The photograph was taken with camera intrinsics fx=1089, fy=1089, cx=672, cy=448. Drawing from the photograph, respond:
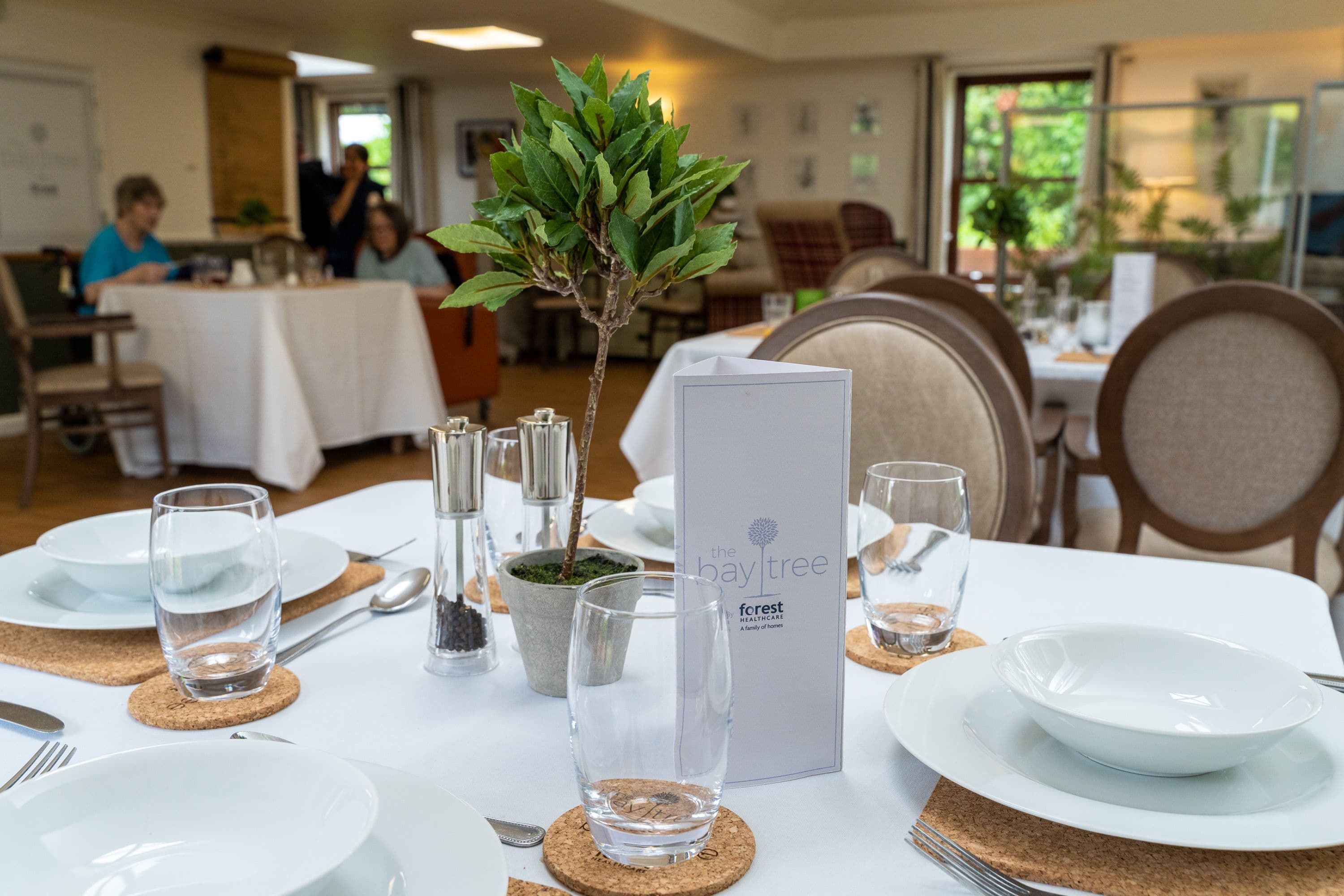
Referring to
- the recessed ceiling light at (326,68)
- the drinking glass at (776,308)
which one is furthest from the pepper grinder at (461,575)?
the recessed ceiling light at (326,68)

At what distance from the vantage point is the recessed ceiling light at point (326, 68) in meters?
9.45

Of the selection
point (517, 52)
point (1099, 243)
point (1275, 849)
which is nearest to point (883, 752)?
point (1275, 849)

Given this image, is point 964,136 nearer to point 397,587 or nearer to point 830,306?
point 830,306

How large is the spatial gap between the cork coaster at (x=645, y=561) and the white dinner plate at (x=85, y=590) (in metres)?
0.22

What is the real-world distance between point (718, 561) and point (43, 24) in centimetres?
722

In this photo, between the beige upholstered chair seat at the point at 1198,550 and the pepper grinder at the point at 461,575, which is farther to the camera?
the beige upholstered chair seat at the point at 1198,550

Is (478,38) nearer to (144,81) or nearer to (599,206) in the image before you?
(144,81)

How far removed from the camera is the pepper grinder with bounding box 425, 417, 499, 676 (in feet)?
2.43

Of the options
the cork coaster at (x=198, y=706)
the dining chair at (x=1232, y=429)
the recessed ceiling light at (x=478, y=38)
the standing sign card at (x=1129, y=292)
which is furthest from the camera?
the recessed ceiling light at (x=478, y=38)

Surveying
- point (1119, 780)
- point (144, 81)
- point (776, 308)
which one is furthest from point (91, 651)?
point (144, 81)

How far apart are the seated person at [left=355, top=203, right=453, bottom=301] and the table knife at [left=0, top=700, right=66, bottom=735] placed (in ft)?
18.2

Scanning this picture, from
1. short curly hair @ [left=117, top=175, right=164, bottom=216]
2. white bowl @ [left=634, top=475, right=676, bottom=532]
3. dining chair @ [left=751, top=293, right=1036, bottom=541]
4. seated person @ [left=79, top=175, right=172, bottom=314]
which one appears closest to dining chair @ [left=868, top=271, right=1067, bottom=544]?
dining chair @ [left=751, top=293, right=1036, bottom=541]

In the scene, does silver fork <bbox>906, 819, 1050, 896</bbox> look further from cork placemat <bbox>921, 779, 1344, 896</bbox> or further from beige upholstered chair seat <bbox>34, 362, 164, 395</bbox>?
beige upholstered chair seat <bbox>34, 362, 164, 395</bbox>

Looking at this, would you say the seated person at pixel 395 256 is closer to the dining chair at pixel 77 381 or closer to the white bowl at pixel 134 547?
the dining chair at pixel 77 381
